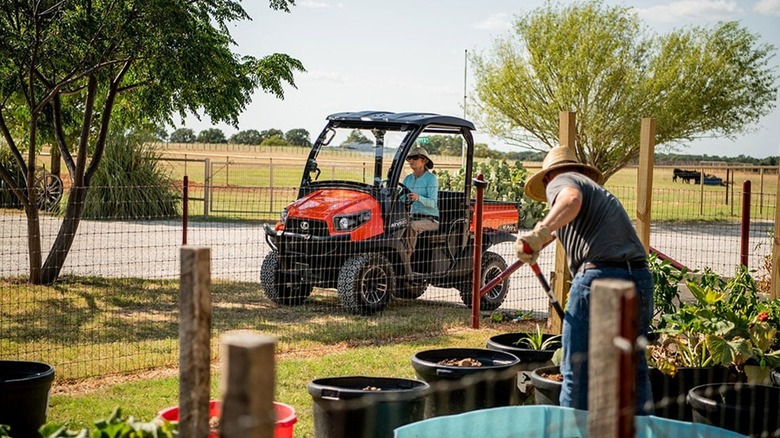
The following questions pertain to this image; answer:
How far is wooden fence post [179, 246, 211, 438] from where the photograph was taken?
2832 millimetres

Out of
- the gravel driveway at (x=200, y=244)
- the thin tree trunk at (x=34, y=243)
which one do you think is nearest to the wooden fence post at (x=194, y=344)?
the gravel driveway at (x=200, y=244)

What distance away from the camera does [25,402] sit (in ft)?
16.1

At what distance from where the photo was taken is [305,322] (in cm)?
999

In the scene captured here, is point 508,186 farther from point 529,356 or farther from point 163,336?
point 529,356

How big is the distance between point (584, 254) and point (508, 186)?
20.1 meters

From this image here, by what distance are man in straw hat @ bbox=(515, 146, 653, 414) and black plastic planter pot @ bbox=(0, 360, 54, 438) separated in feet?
8.38

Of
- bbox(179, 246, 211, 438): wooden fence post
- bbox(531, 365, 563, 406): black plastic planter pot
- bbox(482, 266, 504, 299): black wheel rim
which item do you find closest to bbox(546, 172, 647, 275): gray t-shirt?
bbox(531, 365, 563, 406): black plastic planter pot

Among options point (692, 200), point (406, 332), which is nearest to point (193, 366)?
point (406, 332)

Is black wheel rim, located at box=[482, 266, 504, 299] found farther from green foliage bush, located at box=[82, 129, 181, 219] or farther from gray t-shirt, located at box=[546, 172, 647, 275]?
green foliage bush, located at box=[82, 129, 181, 219]

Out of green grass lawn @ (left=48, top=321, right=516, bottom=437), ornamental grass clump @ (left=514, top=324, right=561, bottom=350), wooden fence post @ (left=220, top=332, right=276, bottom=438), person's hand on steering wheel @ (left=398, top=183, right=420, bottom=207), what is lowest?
green grass lawn @ (left=48, top=321, right=516, bottom=437)

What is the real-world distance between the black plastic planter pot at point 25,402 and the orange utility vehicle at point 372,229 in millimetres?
5344

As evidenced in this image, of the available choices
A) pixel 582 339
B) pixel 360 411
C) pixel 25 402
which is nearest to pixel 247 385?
pixel 360 411

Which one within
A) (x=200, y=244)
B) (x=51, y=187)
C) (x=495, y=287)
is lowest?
(x=495, y=287)

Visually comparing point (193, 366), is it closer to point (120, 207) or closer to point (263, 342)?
point (263, 342)
